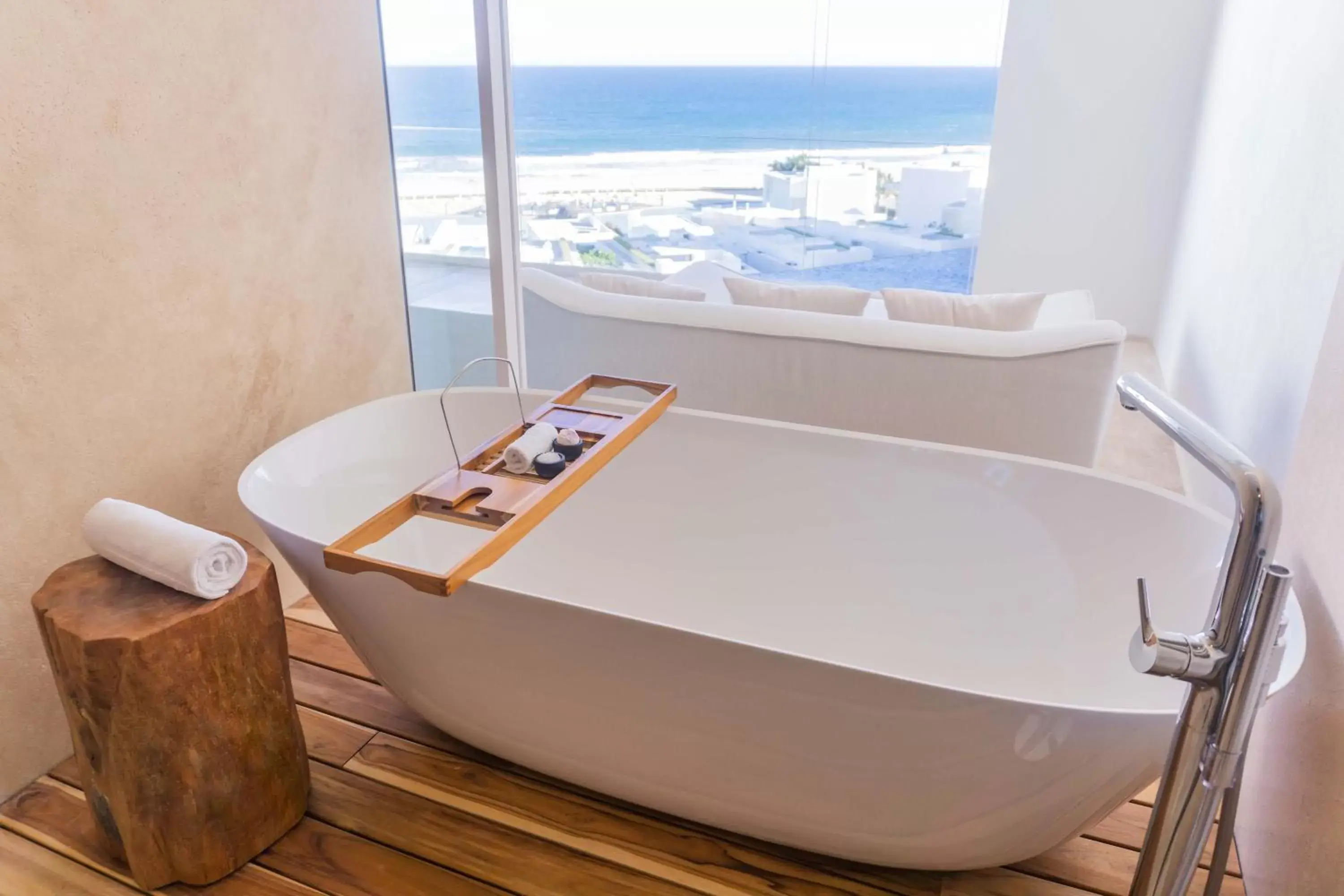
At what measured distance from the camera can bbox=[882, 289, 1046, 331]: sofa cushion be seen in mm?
2508

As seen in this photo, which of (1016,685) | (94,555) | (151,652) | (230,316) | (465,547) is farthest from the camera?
(465,547)

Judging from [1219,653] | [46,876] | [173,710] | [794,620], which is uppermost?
[1219,653]

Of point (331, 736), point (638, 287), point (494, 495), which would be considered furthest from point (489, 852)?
point (638, 287)

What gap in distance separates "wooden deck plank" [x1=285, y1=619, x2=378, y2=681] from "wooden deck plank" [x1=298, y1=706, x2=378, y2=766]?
0.15 metres

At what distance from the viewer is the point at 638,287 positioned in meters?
2.74

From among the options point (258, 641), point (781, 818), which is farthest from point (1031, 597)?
point (258, 641)

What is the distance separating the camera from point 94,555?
164 centimetres

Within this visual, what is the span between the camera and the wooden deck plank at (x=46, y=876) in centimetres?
154

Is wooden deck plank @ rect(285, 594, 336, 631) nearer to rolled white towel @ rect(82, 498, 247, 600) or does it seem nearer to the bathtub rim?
the bathtub rim

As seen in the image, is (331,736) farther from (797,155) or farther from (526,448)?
(797,155)

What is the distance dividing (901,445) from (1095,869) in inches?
33.3

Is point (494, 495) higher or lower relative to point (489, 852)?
higher

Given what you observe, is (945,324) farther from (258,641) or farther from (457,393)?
(258,641)

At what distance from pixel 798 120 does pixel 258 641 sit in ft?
28.5
